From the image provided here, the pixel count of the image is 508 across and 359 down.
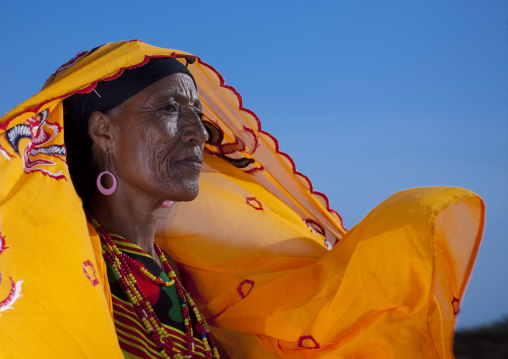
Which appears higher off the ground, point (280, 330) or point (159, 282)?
point (159, 282)

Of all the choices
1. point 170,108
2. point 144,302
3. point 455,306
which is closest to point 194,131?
point 170,108

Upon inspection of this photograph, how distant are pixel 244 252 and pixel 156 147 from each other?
75 centimetres

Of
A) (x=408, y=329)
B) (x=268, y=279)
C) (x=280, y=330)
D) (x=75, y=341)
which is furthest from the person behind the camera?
(x=268, y=279)

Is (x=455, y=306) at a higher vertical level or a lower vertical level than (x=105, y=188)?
lower

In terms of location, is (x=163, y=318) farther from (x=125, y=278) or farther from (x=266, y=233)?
(x=266, y=233)

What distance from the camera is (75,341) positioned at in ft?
6.15

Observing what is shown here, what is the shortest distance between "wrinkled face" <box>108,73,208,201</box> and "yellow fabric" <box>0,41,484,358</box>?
22cm

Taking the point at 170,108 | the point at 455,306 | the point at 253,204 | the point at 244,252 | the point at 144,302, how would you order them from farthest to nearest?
the point at 253,204, the point at 244,252, the point at 170,108, the point at 144,302, the point at 455,306

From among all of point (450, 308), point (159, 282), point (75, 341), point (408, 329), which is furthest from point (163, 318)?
point (450, 308)

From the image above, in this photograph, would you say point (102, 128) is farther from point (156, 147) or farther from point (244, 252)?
Result: point (244, 252)

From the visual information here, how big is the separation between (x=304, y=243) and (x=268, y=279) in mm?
259

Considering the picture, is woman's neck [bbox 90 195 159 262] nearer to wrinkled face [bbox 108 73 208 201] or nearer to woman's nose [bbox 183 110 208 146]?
wrinkled face [bbox 108 73 208 201]

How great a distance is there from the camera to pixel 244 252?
2963 millimetres

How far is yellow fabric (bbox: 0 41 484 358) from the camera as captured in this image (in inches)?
75.4
